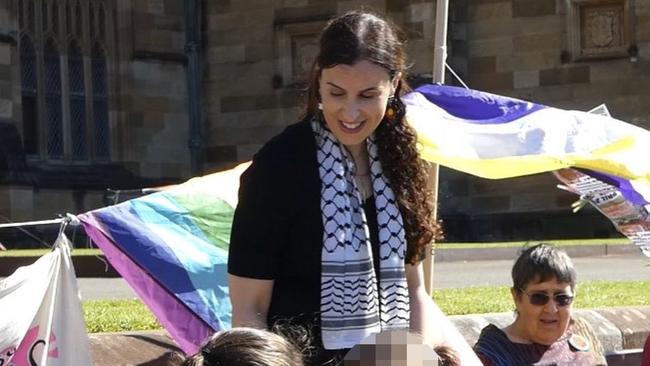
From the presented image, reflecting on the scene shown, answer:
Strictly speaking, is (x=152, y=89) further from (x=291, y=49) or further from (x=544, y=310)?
(x=544, y=310)

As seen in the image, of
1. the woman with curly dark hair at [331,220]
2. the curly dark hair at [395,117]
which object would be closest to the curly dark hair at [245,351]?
the woman with curly dark hair at [331,220]

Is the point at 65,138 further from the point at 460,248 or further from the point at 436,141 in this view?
the point at 436,141

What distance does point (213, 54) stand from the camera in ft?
65.8

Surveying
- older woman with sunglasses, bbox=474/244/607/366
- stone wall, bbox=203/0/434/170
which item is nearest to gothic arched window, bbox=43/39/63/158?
stone wall, bbox=203/0/434/170

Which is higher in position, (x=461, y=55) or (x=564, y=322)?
(x=461, y=55)

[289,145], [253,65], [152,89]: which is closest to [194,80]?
[152,89]

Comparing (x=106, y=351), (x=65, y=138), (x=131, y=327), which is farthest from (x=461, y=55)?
(x=106, y=351)

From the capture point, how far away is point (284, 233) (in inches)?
140

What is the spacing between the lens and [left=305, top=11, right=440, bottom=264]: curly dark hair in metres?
3.53

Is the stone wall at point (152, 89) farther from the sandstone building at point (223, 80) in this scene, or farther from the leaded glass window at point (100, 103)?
the leaded glass window at point (100, 103)

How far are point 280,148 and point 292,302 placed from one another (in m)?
0.41

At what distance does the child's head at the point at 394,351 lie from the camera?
2588 millimetres

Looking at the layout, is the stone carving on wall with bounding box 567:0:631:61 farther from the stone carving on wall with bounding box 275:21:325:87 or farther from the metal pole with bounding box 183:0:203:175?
the metal pole with bounding box 183:0:203:175

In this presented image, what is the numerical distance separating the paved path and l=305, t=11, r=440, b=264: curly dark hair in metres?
6.42
